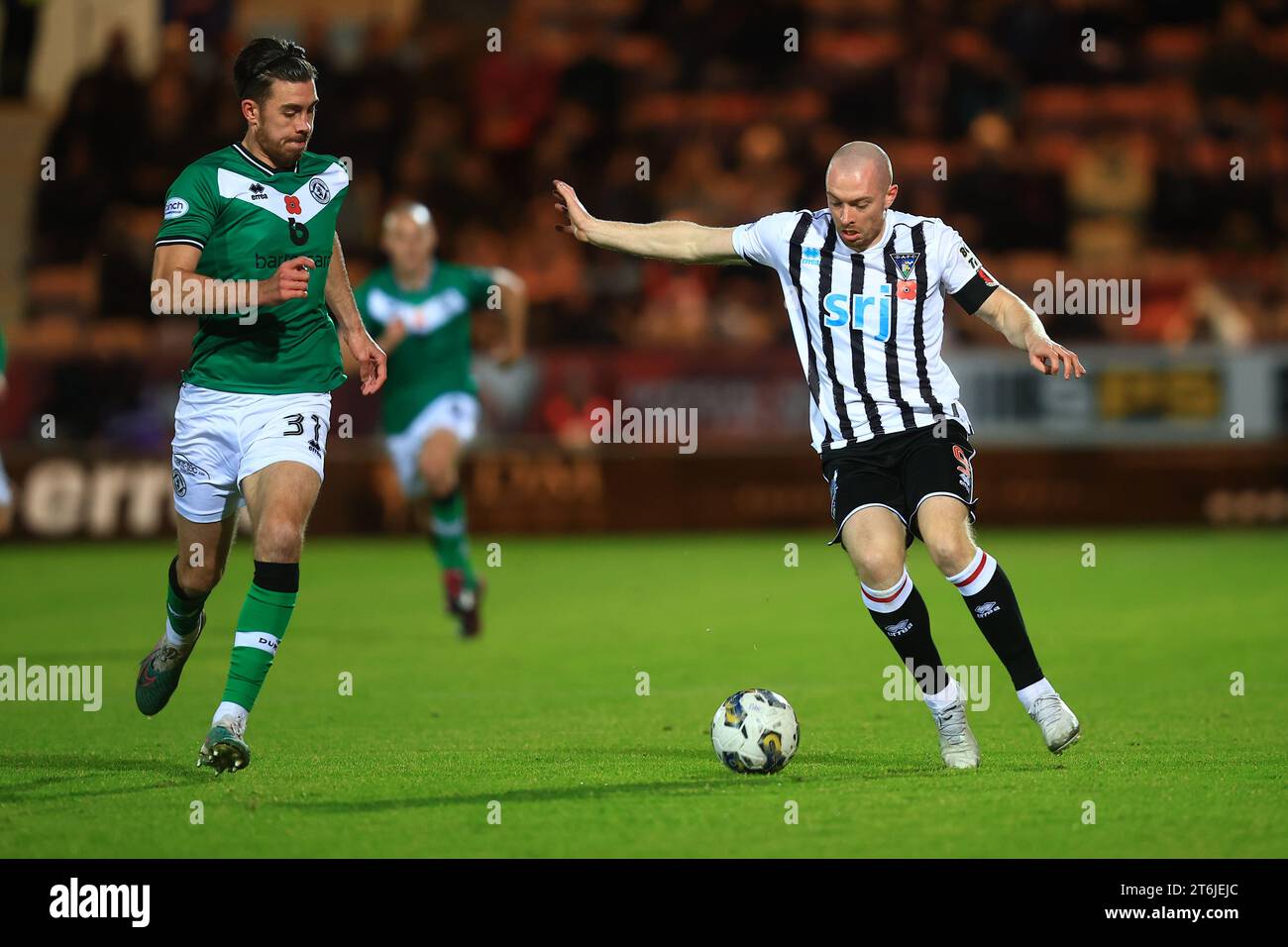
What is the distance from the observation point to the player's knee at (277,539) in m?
6.41

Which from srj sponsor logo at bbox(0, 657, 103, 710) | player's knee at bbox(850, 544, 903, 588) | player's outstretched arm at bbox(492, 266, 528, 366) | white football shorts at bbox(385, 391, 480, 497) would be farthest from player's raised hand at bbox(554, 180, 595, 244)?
white football shorts at bbox(385, 391, 480, 497)

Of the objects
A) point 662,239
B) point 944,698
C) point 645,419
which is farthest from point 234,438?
point 645,419

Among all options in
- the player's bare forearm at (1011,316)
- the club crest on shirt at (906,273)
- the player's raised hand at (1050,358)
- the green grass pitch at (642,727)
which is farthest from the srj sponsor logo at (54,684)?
the player's raised hand at (1050,358)

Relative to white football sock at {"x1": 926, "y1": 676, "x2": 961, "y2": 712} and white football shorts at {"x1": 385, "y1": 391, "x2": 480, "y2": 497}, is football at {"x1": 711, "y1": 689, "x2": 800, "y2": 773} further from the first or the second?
white football shorts at {"x1": 385, "y1": 391, "x2": 480, "y2": 497}

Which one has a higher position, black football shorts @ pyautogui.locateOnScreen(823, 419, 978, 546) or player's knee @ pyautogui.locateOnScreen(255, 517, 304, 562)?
black football shorts @ pyautogui.locateOnScreen(823, 419, 978, 546)

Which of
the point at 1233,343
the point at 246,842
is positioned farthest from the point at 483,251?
the point at 246,842

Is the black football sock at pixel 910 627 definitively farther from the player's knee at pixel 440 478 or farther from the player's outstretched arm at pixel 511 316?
the player's outstretched arm at pixel 511 316

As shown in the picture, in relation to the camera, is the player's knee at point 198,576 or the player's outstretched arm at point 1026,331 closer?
the player's outstretched arm at point 1026,331

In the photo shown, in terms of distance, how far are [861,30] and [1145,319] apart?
5620mm

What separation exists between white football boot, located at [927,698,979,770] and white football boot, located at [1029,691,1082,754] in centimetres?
24

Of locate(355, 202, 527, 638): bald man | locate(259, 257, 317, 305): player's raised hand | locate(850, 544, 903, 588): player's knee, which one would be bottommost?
locate(850, 544, 903, 588): player's knee

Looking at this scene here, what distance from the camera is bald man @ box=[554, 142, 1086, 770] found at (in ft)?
20.9

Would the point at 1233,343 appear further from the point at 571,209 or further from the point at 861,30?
the point at 571,209
